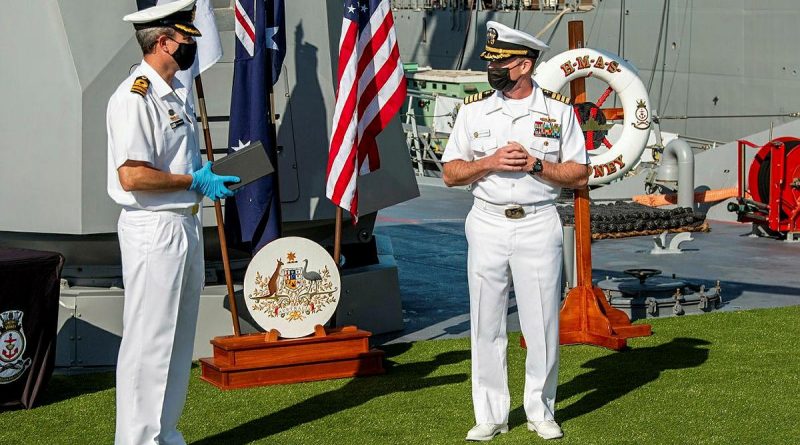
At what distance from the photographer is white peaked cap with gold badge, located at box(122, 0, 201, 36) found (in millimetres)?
5254

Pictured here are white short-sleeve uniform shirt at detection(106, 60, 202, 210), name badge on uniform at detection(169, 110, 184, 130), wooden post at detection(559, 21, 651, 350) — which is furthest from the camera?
wooden post at detection(559, 21, 651, 350)

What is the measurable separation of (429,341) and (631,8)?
21685 mm

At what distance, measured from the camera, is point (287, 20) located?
7895mm

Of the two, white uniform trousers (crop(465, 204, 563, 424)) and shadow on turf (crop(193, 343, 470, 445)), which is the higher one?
white uniform trousers (crop(465, 204, 563, 424))

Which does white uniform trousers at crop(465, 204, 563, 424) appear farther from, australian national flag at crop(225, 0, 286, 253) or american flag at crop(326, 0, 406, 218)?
australian national flag at crop(225, 0, 286, 253)

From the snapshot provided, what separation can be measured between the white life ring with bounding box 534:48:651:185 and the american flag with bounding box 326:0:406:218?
1051mm

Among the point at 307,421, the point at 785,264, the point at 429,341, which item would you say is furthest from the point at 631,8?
the point at 307,421

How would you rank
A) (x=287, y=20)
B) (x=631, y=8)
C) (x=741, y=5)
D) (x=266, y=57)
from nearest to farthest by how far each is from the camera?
(x=266, y=57) → (x=287, y=20) → (x=741, y=5) → (x=631, y=8)

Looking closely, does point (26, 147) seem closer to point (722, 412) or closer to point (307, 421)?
point (307, 421)

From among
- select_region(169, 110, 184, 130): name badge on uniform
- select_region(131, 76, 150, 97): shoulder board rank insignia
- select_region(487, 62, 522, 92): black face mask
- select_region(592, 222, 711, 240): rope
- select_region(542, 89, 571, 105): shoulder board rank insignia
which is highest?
select_region(131, 76, 150, 97): shoulder board rank insignia

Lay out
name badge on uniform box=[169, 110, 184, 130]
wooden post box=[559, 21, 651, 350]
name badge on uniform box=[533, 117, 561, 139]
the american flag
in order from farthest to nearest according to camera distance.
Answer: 1. wooden post box=[559, 21, 651, 350]
2. the american flag
3. name badge on uniform box=[533, 117, 561, 139]
4. name badge on uniform box=[169, 110, 184, 130]

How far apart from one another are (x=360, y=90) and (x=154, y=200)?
236 centimetres

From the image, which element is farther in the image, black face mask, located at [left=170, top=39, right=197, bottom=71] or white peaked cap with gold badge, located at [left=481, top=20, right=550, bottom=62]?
white peaked cap with gold badge, located at [left=481, top=20, right=550, bottom=62]

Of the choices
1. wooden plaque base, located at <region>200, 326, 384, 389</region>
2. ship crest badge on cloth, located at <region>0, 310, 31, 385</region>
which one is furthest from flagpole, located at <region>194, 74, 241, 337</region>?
ship crest badge on cloth, located at <region>0, 310, 31, 385</region>
